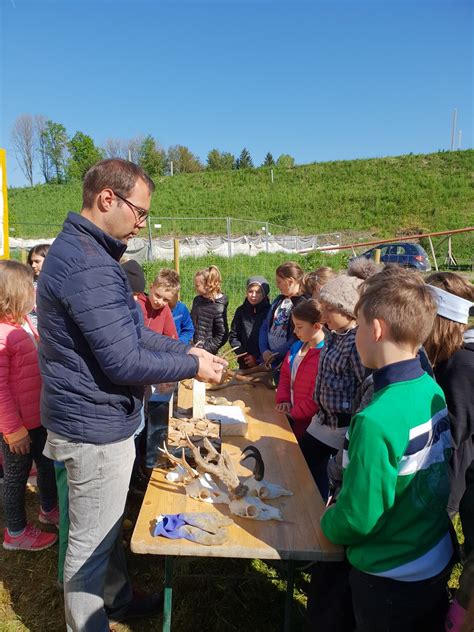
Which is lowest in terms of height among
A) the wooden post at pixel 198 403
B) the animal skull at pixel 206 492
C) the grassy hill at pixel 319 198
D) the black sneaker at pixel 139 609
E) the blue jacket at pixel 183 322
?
the black sneaker at pixel 139 609

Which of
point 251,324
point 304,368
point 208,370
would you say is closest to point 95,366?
point 208,370

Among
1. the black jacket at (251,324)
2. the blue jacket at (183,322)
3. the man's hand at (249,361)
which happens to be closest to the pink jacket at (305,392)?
the man's hand at (249,361)

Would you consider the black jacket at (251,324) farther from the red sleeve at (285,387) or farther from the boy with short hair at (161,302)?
the red sleeve at (285,387)

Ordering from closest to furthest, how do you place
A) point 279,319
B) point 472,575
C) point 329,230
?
point 472,575
point 279,319
point 329,230

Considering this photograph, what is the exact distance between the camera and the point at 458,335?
1881mm

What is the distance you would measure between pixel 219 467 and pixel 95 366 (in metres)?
0.61

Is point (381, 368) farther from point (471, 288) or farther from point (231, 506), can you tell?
point (471, 288)

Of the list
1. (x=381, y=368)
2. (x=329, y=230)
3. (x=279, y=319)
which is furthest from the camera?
(x=329, y=230)

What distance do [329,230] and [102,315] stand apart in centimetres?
2801

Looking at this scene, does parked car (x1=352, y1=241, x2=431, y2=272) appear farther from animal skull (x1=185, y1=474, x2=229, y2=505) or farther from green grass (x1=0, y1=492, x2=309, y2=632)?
animal skull (x1=185, y1=474, x2=229, y2=505)

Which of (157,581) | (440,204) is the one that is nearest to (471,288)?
(157,581)

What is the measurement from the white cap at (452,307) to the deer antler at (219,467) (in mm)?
1086

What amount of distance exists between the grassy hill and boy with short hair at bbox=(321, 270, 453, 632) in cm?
2290

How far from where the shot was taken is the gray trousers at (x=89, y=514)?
1.62 m
